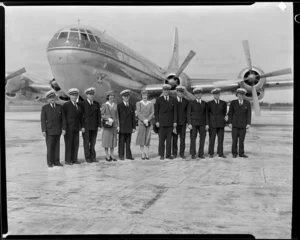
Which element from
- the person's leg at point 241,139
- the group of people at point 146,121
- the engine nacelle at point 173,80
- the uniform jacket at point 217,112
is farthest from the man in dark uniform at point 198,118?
the engine nacelle at point 173,80

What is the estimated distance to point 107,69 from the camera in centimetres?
880

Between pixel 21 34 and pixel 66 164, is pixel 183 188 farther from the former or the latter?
pixel 21 34

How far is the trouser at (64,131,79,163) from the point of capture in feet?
19.7

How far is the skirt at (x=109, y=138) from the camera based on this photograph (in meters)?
6.49

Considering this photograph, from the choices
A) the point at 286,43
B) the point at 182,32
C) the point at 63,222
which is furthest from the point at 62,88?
the point at 286,43

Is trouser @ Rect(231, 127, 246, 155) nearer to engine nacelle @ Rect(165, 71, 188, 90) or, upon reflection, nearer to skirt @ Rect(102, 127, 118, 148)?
skirt @ Rect(102, 127, 118, 148)

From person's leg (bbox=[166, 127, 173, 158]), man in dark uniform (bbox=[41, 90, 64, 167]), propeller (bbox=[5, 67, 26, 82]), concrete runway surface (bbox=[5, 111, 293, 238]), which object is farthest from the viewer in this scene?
person's leg (bbox=[166, 127, 173, 158])

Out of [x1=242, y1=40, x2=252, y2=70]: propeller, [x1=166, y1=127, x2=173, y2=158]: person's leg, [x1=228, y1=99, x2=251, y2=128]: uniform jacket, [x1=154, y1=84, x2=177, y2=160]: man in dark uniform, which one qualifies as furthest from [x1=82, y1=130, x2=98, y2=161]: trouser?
[x1=242, y1=40, x2=252, y2=70]: propeller

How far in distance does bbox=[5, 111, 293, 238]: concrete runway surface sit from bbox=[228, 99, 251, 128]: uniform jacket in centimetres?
80

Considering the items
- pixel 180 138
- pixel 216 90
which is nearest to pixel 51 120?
pixel 180 138

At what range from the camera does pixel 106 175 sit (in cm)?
531

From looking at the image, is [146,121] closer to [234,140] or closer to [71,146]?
[71,146]

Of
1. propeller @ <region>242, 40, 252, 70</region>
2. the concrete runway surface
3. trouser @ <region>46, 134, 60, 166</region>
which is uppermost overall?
propeller @ <region>242, 40, 252, 70</region>

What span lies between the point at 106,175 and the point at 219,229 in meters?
2.15
